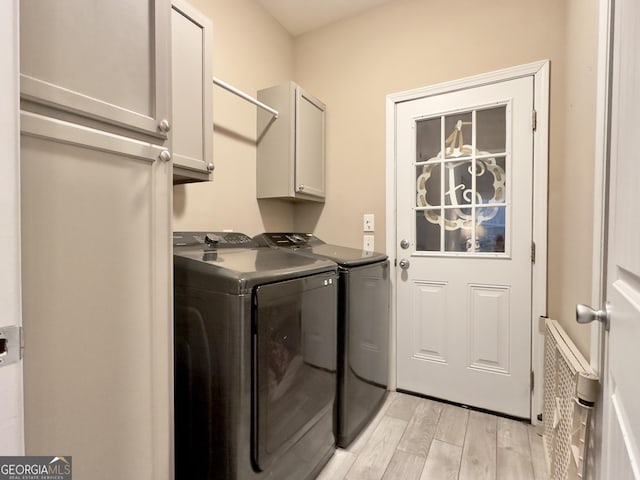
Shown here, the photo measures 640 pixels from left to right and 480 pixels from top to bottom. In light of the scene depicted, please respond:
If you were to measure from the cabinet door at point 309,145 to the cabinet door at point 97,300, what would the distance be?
136 cm

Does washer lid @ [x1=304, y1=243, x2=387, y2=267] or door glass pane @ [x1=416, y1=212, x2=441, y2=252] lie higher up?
door glass pane @ [x1=416, y1=212, x2=441, y2=252]

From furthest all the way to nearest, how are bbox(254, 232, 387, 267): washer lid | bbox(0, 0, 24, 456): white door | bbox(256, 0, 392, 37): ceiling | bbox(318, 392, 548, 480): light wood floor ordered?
1. bbox(256, 0, 392, 37): ceiling
2. bbox(254, 232, 387, 267): washer lid
3. bbox(318, 392, 548, 480): light wood floor
4. bbox(0, 0, 24, 456): white door

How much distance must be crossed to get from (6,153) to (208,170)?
108 cm

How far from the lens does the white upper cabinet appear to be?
219 centimetres

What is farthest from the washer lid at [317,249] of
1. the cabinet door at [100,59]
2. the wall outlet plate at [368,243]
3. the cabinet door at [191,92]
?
the cabinet door at [100,59]

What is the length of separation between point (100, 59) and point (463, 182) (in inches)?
79.5

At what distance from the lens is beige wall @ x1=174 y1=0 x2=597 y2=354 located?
1.47 m

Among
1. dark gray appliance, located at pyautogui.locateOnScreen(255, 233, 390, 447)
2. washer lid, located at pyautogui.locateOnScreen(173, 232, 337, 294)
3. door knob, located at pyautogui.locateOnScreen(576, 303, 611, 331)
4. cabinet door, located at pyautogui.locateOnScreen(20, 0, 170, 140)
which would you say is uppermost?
cabinet door, located at pyautogui.locateOnScreen(20, 0, 170, 140)

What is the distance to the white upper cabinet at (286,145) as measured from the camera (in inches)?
86.2

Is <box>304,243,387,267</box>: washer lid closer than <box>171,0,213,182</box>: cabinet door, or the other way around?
<box>171,0,213,182</box>: cabinet door

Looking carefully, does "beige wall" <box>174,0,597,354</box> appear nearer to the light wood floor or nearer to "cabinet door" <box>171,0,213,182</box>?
"cabinet door" <box>171,0,213,182</box>

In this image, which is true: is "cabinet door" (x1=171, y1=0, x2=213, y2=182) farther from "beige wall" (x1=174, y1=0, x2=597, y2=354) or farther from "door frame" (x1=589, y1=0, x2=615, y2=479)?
"door frame" (x1=589, y1=0, x2=615, y2=479)

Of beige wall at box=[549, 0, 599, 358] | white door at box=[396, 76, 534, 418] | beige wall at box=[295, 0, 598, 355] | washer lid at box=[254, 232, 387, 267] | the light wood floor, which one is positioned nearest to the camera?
beige wall at box=[549, 0, 599, 358]

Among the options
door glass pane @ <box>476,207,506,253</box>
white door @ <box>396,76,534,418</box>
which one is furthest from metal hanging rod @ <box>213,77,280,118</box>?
door glass pane @ <box>476,207,506,253</box>
